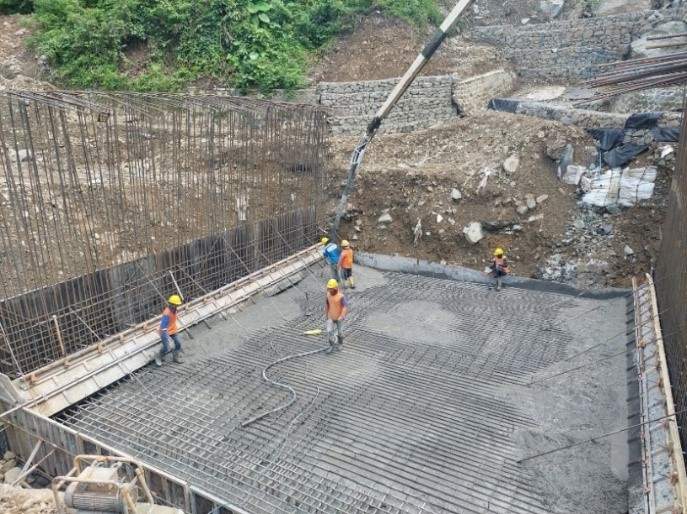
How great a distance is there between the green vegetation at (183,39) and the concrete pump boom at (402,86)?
5.13 m

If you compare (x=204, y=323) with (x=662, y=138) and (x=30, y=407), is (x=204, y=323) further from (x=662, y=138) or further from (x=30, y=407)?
(x=662, y=138)

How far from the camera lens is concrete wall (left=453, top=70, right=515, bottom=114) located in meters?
16.9

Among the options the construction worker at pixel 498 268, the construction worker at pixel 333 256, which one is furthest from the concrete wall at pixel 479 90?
the construction worker at pixel 333 256

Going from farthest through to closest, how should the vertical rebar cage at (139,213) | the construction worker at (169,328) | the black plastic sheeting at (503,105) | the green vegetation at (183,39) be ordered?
the green vegetation at (183,39)
the black plastic sheeting at (503,105)
the construction worker at (169,328)
the vertical rebar cage at (139,213)

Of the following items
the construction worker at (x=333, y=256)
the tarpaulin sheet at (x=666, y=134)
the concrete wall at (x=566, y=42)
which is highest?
the concrete wall at (x=566, y=42)

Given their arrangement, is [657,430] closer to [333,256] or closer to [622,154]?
[333,256]

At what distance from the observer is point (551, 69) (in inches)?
786

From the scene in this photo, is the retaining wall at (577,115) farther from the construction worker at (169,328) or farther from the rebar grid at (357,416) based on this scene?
the construction worker at (169,328)

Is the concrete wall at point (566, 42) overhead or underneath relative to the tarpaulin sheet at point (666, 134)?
overhead

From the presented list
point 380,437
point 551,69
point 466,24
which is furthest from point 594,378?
point 466,24

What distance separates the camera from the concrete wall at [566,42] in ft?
62.2

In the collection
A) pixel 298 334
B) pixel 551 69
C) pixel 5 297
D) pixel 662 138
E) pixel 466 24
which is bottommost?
pixel 298 334

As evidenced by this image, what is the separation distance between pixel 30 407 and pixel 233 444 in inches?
104

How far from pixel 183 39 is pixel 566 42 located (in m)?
13.8
